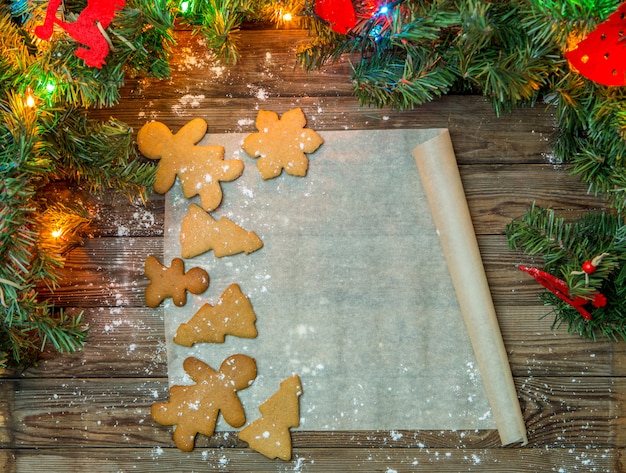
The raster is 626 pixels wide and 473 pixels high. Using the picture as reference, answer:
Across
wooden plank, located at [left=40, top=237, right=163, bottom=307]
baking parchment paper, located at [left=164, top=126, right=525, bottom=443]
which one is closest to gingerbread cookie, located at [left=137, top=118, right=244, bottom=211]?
baking parchment paper, located at [left=164, top=126, right=525, bottom=443]

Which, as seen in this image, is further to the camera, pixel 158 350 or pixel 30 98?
pixel 158 350

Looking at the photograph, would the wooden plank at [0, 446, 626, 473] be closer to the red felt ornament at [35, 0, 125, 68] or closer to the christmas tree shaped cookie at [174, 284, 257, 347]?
the christmas tree shaped cookie at [174, 284, 257, 347]

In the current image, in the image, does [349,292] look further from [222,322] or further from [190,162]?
[190,162]

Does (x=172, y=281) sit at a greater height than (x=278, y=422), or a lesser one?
greater

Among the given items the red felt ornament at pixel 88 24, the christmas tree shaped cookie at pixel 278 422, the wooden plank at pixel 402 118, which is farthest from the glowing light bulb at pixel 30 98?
the christmas tree shaped cookie at pixel 278 422

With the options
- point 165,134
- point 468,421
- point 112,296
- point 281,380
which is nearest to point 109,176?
point 165,134

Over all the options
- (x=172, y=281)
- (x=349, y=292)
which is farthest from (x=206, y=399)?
(x=349, y=292)

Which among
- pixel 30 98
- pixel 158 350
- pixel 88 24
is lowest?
pixel 158 350
